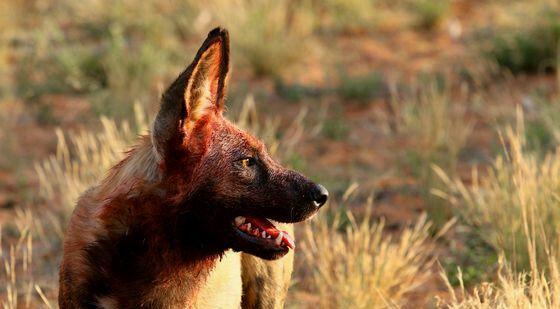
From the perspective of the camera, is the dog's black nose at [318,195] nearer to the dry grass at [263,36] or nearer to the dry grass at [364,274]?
the dry grass at [364,274]

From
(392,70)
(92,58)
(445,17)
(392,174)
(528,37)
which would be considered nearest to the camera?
(392,174)

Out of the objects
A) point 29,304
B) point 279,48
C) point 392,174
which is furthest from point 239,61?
point 29,304

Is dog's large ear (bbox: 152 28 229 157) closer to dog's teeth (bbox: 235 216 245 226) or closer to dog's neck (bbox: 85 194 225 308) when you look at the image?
dog's neck (bbox: 85 194 225 308)

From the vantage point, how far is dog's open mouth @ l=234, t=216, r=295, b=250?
4.34 meters

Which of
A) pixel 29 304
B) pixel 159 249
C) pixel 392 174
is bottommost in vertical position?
pixel 392 174

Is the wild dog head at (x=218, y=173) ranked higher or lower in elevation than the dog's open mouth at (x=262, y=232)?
higher

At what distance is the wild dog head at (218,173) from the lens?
4180 millimetres

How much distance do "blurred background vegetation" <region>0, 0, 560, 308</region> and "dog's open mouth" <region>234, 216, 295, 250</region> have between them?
3.11 feet

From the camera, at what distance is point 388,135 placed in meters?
10.3

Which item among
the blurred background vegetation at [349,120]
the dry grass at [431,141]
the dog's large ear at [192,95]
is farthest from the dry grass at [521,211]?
the dog's large ear at [192,95]

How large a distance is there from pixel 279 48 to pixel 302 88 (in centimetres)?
64

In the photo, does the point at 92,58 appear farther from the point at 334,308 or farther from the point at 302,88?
the point at 334,308

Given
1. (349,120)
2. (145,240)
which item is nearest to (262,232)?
(145,240)

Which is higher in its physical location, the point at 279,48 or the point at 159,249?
the point at 159,249
